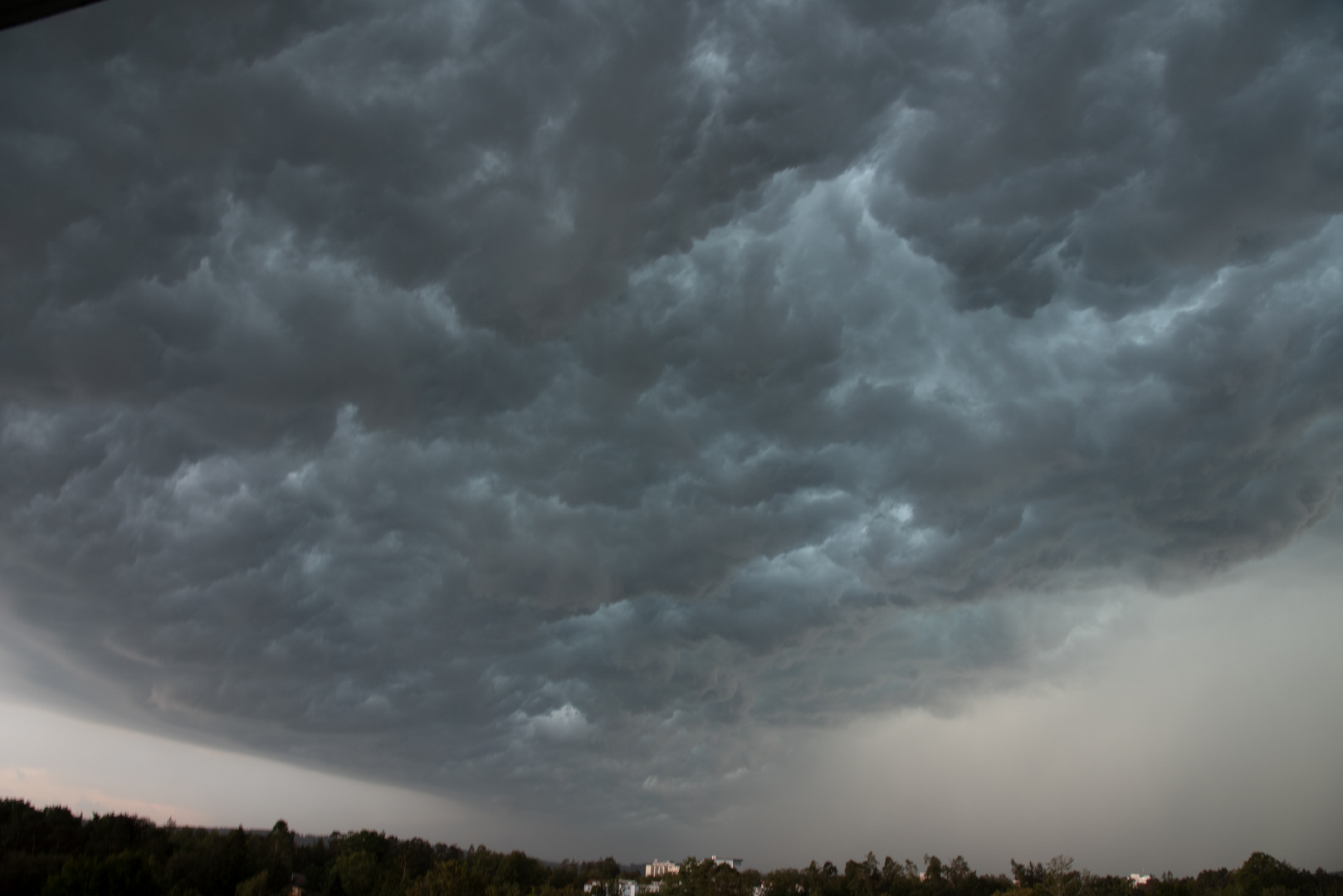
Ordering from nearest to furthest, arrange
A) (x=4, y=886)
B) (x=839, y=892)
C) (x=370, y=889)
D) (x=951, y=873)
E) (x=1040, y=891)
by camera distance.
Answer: (x=4, y=886)
(x=370, y=889)
(x=1040, y=891)
(x=839, y=892)
(x=951, y=873)

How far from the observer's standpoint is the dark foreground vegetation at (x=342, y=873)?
55.7 metres

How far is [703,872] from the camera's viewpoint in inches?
3113

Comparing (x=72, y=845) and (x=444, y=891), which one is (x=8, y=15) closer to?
(x=444, y=891)

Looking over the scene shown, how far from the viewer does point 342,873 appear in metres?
86.1

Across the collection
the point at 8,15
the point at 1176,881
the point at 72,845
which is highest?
the point at 8,15

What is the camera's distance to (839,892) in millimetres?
141750

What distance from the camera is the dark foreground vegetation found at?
5572cm

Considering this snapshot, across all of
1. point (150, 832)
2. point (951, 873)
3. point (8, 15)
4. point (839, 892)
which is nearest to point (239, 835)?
point (150, 832)

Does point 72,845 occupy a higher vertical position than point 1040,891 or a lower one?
higher

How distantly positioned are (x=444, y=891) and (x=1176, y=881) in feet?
359

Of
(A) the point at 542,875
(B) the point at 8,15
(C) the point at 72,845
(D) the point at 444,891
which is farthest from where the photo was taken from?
(A) the point at 542,875

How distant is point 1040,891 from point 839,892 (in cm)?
5269

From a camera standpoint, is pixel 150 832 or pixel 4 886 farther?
pixel 150 832

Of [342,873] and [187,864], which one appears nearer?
[187,864]
